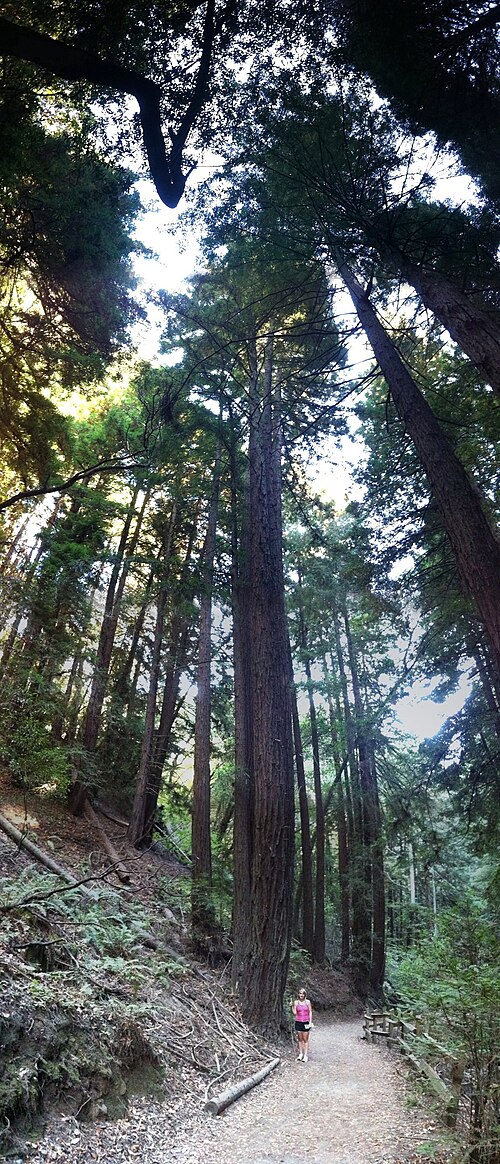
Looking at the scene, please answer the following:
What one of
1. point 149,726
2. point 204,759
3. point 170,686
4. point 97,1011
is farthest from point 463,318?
point 170,686

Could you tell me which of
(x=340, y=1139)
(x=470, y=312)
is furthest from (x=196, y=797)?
(x=470, y=312)

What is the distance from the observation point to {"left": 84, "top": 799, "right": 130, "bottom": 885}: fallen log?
891 cm

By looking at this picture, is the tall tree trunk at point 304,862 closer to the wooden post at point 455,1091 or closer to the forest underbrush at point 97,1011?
the forest underbrush at point 97,1011

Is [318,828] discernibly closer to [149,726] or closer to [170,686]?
[170,686]

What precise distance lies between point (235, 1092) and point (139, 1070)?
49.8 inches

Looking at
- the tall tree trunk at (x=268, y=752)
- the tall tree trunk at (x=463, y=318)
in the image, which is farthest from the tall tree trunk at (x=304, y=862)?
the tall tree trunk at (x=463, y=318)

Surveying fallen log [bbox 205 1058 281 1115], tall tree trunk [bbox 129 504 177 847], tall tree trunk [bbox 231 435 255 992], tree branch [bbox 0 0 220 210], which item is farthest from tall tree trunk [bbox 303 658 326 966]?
tree branch [bbox 0 0 220 210]

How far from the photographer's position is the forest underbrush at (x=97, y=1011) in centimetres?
343

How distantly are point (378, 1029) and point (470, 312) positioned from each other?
546 inches

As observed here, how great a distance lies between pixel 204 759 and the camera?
9953 millimetres

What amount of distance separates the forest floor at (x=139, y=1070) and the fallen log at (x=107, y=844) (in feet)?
4.27

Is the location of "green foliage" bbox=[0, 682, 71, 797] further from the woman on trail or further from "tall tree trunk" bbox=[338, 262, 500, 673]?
"tall tree trunk" bbox=[338, 262, 500, 673]

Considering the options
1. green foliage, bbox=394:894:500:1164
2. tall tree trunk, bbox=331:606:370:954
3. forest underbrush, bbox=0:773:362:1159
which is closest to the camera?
green foliage, bbox=394:894:500:1164

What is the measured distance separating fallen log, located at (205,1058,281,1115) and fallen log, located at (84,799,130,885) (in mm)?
3446
